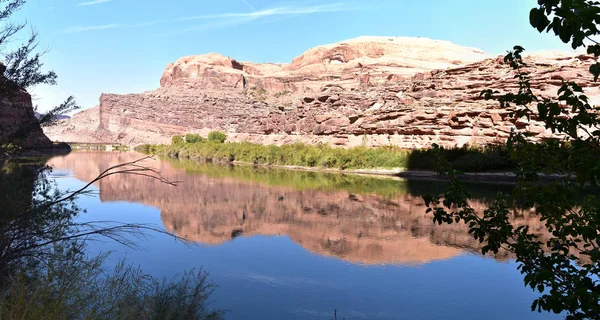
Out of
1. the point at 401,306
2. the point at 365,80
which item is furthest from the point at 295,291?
the point at 365,80

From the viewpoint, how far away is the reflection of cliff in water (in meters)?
11.2

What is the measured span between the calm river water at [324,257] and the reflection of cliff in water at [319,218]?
0.04m

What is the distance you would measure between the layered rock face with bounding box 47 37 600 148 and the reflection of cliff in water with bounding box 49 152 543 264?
→ 378cm

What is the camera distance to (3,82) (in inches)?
241

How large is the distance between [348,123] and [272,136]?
48.6 feet

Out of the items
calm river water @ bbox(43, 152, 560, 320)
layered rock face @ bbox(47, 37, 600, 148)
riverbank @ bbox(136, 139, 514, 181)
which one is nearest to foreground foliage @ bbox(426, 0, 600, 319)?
calm river water @ bbox(43, 152, 560, 320)

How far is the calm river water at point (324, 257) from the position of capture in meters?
7.05

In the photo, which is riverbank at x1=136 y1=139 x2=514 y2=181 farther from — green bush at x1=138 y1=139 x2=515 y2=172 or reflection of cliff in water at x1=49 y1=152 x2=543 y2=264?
reflection of cliff in water at x1=49 y1=152 x2=543 y2=264

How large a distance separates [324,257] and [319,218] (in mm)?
4936

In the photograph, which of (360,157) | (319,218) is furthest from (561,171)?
(360,157)

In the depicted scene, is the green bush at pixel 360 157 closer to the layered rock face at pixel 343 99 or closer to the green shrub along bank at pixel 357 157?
the green shrub along bank at pixel 357 157

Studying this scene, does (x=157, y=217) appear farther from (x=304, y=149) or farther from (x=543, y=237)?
(x=304, y=149)

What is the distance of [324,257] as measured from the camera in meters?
10.2

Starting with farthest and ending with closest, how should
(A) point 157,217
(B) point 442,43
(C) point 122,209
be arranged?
(B) point 442,43, (C) point 122,209, (A) point 157,217
